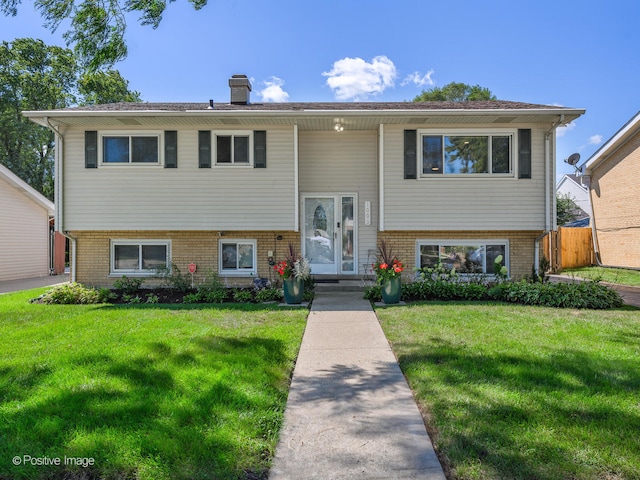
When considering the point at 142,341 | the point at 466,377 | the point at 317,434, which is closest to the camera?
the point at 317,434

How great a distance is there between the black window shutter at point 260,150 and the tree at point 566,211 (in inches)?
822

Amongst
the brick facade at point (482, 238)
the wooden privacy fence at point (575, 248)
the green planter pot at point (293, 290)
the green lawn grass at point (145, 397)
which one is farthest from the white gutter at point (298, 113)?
the wooden privacy fence at point (575, 248)

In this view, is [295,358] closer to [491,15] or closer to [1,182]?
[491,15]

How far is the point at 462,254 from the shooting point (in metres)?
10.1

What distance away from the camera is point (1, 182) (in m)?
13.8

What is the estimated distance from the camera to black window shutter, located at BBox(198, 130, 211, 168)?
9.76m

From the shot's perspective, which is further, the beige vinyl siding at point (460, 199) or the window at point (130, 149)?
the window at point (130, 149)

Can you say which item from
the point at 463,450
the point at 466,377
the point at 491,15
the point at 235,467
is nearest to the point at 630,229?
the point at 491,15

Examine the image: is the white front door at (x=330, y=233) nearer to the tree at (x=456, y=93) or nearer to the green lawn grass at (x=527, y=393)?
the green lawn grass at (x=527, y=393)

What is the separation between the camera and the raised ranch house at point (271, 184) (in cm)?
959

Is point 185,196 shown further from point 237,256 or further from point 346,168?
point 346,168

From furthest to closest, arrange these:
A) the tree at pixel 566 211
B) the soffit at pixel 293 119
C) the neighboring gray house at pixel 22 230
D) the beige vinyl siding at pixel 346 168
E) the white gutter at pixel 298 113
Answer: the tree at pixel 566 211 < the neighboring gray house at pixel 22 230 < the beige vinyl siding at pixel 346 168 < the soffit at pixel 293 119 < the white gutter at pixel 298 113

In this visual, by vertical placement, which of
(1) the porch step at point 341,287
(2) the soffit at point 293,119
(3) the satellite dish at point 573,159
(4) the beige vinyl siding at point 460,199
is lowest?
(1) the porch step at point 341,287

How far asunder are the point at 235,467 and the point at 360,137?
30.3 feet
